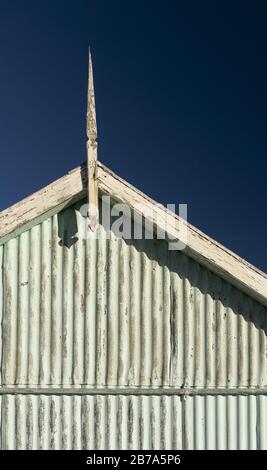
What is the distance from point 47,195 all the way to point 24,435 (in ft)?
10.9

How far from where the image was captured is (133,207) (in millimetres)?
6043

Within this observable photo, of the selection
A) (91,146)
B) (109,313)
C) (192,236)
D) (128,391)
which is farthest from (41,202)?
(128,391)

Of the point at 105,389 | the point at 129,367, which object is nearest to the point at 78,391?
the point at 105,389

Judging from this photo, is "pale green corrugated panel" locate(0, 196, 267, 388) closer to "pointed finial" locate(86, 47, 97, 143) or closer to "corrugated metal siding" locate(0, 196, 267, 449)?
"corrugated metal siding" locate(0, 196, 267, 449)

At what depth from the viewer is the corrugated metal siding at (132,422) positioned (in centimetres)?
627

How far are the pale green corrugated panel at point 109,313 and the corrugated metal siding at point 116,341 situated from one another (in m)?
0.01

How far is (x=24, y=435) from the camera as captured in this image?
632 cm

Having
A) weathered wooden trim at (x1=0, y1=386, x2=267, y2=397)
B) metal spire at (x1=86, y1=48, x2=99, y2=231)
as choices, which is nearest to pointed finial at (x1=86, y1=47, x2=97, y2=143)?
metal spire at (x1=86, y1=48, x2=99, y2=231)

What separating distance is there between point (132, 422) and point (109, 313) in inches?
60.4

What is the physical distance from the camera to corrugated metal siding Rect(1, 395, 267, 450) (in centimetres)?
627

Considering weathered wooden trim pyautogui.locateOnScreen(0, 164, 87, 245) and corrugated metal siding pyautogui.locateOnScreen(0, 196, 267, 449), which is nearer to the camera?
weathered wooden trim pyautogui.locateOnScreen(0, 164, 87, 245)

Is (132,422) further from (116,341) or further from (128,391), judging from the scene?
(116,341)

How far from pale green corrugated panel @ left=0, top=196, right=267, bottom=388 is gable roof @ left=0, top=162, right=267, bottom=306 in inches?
11.6
